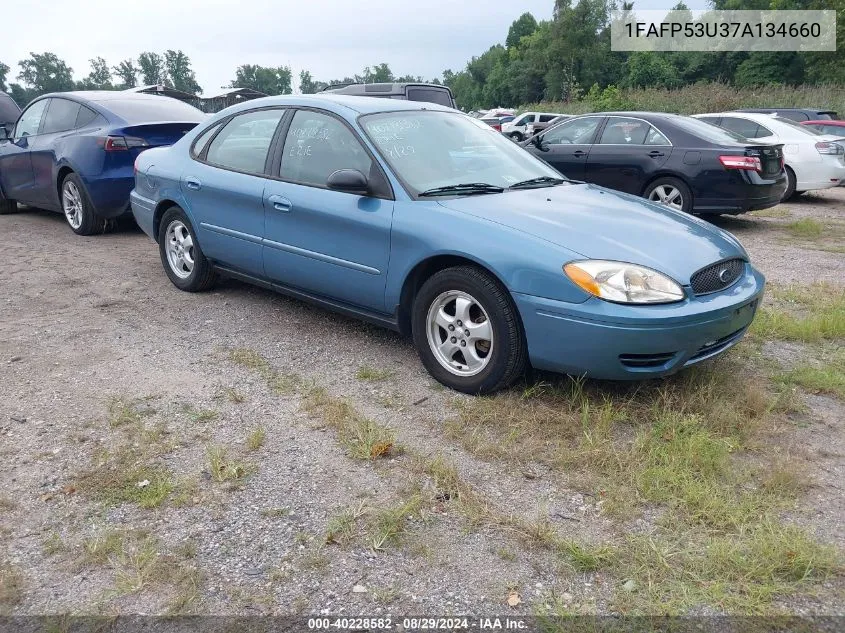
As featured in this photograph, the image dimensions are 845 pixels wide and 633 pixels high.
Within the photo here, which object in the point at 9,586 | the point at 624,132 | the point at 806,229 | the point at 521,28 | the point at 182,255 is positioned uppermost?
the point at 521,28

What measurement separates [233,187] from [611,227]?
2613 millimetres

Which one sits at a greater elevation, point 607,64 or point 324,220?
point 607,64

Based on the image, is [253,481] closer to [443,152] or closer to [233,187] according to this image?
[443,152]

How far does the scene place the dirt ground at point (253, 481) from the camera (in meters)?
2.42

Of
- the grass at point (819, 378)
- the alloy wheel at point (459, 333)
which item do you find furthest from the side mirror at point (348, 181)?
the grass at point (819, 378)

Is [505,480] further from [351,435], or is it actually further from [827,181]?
[827,181]

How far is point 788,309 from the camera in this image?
17.9ft

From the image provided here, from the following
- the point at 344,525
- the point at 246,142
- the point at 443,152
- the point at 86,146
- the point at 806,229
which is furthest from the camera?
the point at 806,229

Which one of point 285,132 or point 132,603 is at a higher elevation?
point 285,132

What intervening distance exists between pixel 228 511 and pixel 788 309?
14.6 feet

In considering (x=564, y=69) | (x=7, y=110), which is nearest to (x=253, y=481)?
(x=7, y=110)

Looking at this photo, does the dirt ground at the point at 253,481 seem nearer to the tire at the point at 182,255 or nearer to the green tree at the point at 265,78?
the tire at the point at 182,255

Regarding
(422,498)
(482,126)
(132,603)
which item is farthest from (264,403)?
(482,126)

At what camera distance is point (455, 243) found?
148 inches
